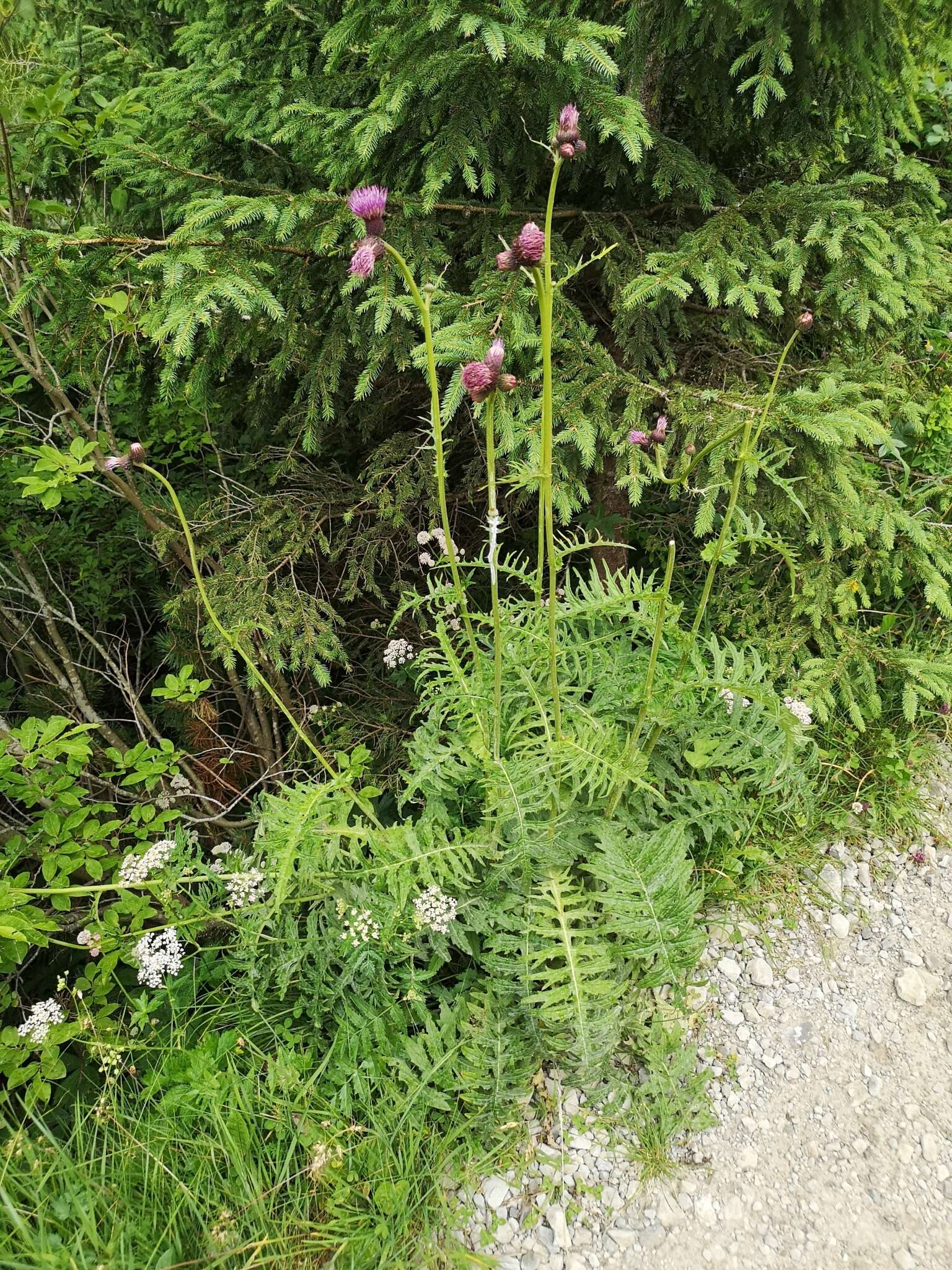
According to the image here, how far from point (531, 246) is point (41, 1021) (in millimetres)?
2051

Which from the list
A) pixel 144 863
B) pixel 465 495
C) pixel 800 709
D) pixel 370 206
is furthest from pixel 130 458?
pixel 800 709

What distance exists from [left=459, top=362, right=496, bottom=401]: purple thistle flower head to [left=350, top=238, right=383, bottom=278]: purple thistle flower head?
0.23m

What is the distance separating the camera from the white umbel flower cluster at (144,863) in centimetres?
196

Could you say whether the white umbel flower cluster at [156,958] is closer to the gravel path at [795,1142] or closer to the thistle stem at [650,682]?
the gravel path at [795,1142]

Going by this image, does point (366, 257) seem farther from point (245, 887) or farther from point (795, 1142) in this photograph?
point (795, 1142)

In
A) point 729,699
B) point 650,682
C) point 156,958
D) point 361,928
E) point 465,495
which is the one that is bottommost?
point 156,958

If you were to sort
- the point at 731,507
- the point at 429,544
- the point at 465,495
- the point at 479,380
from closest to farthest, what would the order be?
1. the point at 479,380
2. the point at 731,507
3. the point at 465,495
4. the point at 429,544

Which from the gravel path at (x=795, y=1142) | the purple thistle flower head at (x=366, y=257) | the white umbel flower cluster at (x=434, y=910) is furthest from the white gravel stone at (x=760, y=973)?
the purple thistle flower head at (x=366, y=257)

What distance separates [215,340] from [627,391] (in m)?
1.37

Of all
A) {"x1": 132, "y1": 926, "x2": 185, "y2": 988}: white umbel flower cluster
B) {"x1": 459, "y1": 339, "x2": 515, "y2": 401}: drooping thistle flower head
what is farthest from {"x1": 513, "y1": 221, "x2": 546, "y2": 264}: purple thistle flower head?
{"x1": 132, "y1": 926, "x2": 185, "y2": 988}: white umbel flower cluster

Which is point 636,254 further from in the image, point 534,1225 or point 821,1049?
point 534,1225

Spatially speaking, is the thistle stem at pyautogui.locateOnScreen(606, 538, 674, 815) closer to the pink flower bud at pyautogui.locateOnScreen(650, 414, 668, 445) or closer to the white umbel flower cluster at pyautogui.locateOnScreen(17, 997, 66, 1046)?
the pink flower bud at pyautogui.locateOnScreen(650, 414, 668, 445)

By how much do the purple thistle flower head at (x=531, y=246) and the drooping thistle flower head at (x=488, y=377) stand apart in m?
0.15

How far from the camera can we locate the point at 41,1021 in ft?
6.12
